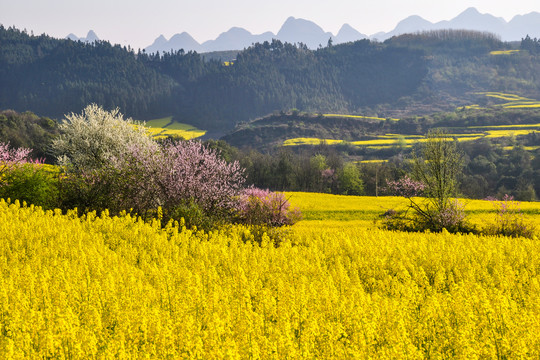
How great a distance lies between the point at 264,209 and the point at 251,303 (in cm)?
1914

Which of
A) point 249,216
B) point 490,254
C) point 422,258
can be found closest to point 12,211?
point 249,216

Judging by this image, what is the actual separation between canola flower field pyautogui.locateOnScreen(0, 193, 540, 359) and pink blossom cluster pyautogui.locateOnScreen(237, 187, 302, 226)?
379 inches

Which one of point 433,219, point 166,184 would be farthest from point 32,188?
point 433,219

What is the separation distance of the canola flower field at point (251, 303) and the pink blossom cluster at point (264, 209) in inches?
379

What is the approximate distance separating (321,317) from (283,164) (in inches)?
3586

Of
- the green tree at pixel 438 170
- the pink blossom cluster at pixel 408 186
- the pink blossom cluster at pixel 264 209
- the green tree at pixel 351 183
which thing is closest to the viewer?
the pink blossom cluster at pixel 264 209

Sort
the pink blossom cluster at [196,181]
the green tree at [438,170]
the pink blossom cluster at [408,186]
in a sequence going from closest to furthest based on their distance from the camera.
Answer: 1. the pink blossom cluster at [196,181]
2. the green tree at [438,170]
3. the pink blossom cluster at [408,186]

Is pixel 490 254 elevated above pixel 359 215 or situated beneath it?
elevated above

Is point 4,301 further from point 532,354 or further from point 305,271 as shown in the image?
point 532,354

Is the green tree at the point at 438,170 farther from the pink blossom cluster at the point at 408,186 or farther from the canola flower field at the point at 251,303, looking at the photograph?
the canola flower field at the point at 251,303

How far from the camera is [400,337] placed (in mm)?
6340

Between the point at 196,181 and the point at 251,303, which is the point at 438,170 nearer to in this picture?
the point at 196,181

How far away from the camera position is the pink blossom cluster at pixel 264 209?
85.6 feet

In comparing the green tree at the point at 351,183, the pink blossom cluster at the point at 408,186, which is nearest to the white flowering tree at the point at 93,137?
the pink blossom cluster at the point at 408,186
